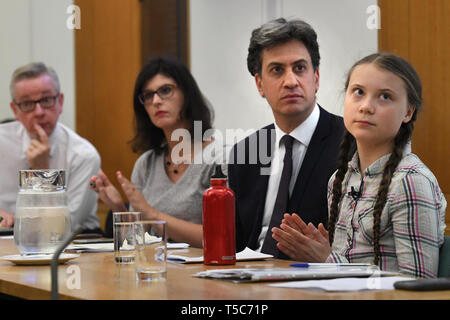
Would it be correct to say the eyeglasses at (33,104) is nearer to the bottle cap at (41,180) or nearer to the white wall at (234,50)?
the white wall at (234,50)

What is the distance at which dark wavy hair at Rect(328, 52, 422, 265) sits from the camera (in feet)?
5.92

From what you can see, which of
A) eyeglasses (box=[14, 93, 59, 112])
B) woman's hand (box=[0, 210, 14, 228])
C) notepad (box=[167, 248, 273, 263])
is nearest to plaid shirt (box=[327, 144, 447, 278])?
notepad (box=[167, 248, 273, 263])

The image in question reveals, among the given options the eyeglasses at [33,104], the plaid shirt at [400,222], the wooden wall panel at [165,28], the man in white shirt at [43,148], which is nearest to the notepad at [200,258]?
the plaid shirt at [400,222]

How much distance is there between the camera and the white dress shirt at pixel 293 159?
101 inches

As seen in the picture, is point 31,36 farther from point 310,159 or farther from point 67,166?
point 310,159

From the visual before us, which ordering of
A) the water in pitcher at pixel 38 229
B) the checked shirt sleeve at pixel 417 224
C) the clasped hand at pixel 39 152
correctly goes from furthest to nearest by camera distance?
the clasped hand at pixel 39 152 → the water in pitcher at pixel 38 229 → the checked shirt sleeve at pixel 417 224

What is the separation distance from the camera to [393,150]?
190 centimetres

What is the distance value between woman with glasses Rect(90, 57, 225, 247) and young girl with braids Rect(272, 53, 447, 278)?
1.25 m

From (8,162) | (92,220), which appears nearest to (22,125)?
(8,162)

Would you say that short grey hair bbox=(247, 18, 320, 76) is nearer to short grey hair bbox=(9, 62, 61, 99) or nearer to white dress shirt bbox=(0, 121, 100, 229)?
white dress shirt bbox=(0, 121, 100, 229)

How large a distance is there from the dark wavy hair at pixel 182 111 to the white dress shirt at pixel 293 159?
830mm

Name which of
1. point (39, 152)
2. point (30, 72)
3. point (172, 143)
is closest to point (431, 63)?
point (172, 143)

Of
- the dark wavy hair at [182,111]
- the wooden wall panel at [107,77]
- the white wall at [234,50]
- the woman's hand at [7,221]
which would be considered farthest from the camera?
the wooden wall panel at [107,77]
